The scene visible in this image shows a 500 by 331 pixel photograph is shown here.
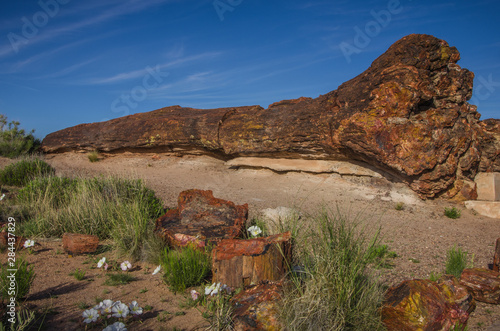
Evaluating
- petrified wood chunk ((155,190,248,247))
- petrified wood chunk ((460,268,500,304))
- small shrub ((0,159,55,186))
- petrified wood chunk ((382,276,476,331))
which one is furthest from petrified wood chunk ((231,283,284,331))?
small shrub ((0,159,55,186))

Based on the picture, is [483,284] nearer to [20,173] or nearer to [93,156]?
[20,173]

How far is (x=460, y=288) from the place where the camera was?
350 centimetres

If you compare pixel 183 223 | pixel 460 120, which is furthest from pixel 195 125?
pixel 460 120

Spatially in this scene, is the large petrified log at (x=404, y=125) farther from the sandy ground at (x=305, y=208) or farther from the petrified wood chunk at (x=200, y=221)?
the petrified wood chunk at (x=200, y=221)

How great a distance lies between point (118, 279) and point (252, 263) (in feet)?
6.26

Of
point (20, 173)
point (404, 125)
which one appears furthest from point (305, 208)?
point (20, 173)

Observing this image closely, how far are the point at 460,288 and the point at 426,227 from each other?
3757 mm

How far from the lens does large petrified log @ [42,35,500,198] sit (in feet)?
26.3

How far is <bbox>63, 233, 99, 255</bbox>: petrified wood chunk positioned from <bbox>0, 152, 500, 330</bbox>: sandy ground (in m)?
0.16

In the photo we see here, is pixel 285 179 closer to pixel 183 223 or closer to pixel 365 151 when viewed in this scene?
pixel 365 151

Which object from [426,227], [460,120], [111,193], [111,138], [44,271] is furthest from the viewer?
[111,138]

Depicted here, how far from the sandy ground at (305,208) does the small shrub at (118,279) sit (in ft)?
0.38

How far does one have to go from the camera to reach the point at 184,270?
4.07 m

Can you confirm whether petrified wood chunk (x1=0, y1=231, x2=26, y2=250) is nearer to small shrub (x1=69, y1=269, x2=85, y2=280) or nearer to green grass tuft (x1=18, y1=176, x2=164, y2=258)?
green grass tuft (x1=18, y1=176, x2=164, y2=258)
